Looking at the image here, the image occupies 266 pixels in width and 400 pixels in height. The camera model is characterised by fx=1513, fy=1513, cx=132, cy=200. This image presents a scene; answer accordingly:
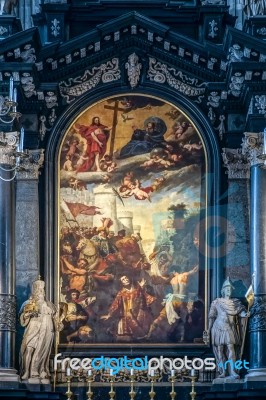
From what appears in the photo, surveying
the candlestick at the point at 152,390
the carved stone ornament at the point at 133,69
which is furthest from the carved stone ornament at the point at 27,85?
the candlestick at the point at 152,390

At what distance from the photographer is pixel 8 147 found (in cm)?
3048

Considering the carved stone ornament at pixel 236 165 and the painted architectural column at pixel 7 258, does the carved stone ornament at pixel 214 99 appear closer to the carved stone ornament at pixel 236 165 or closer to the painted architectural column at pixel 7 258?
the carved stone ornament at pixel 236 165

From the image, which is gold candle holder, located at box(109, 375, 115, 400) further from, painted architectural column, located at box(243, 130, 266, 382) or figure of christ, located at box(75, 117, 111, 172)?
figure of christ, located at box(75, 117, 111, 172)

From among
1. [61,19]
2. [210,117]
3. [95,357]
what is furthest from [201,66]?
[95,357]

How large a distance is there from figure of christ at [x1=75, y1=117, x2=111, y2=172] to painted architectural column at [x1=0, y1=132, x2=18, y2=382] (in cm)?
194

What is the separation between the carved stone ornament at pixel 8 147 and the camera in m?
30.4

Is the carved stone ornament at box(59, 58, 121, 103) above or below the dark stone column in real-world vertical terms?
above

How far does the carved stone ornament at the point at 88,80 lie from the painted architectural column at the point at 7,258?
2035 mm

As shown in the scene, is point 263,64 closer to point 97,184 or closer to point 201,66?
point 201,66

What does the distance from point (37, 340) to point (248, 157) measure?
5781 millimetres

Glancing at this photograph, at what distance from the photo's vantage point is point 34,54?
30.9 meters

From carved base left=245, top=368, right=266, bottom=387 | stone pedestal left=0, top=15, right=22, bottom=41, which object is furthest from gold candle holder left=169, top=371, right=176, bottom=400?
stone pedestal left=0, top=15, right=22, bottom=41

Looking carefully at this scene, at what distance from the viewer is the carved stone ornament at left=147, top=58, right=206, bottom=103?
32.2 meters

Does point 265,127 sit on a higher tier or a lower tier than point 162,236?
higher
